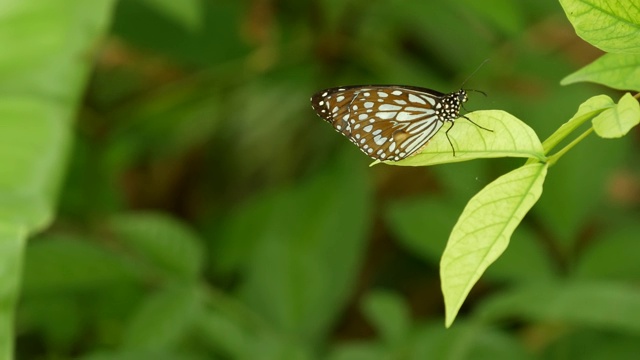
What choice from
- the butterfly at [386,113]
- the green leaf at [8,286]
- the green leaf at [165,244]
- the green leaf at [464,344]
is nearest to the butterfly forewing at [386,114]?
the butterfly at [386,113]

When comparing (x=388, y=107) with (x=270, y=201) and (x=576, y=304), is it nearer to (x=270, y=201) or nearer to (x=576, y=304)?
(x=576, y=304)

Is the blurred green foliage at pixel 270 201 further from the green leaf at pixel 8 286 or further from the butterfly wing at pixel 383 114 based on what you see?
the butterfly wing at pixel 383 114

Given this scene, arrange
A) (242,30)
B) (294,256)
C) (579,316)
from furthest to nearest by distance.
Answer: (242,30)
(294,256)
(579,316)

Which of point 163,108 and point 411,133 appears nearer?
point 411,133

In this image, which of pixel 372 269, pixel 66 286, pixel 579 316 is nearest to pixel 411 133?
pixel 579 316

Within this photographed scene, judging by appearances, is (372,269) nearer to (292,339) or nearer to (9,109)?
(292,339)

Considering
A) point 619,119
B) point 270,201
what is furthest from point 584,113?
point 270,201

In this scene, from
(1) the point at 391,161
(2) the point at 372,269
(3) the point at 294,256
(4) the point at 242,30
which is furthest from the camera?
(2) the point at 372,269
